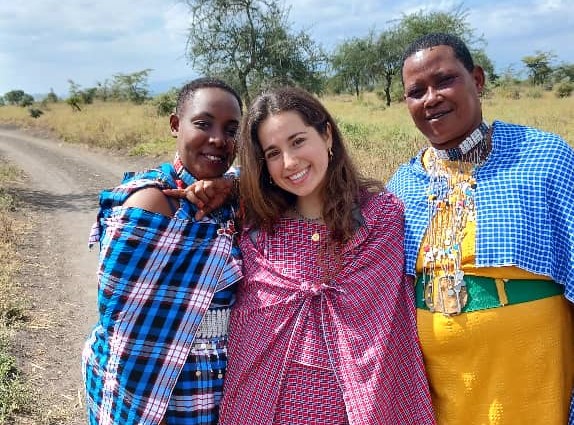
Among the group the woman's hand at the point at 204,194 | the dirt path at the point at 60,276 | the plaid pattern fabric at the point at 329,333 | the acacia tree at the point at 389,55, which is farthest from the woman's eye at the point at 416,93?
the acacia tree at the point at 389,55

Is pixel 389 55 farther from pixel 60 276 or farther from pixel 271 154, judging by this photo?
pixel 271 154

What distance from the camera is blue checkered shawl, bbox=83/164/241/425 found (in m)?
1.63

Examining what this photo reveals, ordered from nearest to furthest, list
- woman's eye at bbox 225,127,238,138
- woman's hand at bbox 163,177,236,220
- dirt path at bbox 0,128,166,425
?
woman's hand at bbox 163,177,236,220 → woman's eye at bbox 225,127,238,138 → dirt path at bbox 0,128,166,425

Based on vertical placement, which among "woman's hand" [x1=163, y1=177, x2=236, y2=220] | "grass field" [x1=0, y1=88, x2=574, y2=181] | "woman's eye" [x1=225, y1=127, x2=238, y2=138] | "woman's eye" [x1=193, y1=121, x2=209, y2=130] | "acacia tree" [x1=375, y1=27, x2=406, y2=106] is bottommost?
"grass field" [x1=0, y1=88, x2=574, y2=181]

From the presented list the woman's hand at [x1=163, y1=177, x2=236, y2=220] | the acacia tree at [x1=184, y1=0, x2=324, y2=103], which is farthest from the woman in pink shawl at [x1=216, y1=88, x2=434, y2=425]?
the acacia tree at [x1=184, y1=0, x2=324, y2=103]

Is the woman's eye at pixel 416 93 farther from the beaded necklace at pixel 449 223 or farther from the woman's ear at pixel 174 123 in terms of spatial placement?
the woman's ear at pixel 174 123

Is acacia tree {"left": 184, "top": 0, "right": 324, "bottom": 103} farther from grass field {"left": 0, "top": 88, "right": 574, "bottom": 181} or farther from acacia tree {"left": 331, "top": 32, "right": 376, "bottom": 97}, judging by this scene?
acacia tree {"left": 331, "top": 32, "right": 376, "bottom": 97}

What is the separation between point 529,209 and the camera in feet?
5.41

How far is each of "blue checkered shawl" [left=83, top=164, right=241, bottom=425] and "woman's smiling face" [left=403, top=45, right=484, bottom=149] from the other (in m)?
0.85

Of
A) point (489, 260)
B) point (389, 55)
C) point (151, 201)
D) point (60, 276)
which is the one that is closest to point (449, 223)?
point (489, 260)

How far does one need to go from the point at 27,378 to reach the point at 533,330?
3.14m

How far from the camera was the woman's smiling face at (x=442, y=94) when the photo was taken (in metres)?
1.77

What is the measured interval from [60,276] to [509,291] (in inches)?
195

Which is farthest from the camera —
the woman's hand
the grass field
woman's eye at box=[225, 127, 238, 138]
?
the grass field
